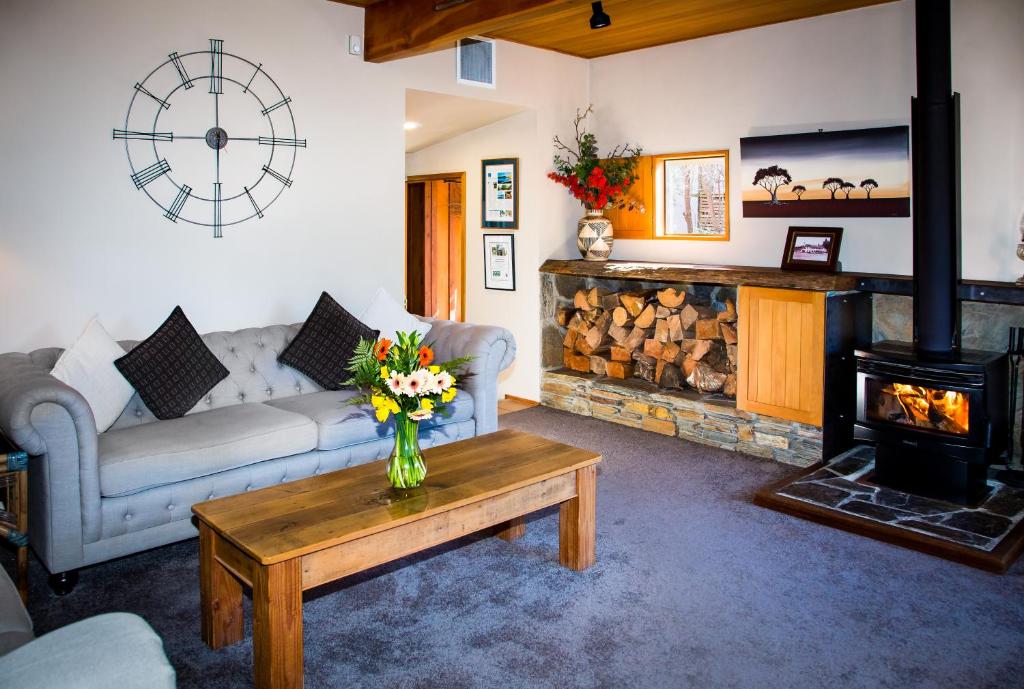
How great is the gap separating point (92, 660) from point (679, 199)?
5137 mm

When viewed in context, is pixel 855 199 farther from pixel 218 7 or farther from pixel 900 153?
pixel 218 7

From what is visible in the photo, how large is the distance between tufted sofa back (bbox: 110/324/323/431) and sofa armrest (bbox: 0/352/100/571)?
93 centimetres

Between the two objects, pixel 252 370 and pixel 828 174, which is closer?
pixel 252 370

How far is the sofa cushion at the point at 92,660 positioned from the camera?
1.43 metres

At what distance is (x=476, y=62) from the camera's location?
573 centimetres

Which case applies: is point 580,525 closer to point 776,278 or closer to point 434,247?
point 776,278

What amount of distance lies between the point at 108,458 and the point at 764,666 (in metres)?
2.53

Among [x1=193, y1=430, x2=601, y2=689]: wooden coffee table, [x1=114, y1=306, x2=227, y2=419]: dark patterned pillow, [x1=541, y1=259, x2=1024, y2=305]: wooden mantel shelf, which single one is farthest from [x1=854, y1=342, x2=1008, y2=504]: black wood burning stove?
[x1=114, y1=306, x2=227, y2=419]: dark patterned pillow

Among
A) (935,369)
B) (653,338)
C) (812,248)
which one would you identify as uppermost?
(812,248)

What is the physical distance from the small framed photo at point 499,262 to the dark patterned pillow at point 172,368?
2.84 meters

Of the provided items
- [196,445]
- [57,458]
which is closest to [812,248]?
[196,445]

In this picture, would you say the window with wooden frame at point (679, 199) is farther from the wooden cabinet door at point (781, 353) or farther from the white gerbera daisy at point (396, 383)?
the white gerbera daisy at point (396, 383)

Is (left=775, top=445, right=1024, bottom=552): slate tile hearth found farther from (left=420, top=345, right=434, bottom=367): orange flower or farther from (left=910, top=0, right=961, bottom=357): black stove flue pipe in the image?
(left=420, top=345, right=434, bottom=367): orange flower

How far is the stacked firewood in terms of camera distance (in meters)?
5.57
